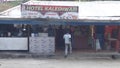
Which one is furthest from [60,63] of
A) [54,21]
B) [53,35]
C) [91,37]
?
[91,37]

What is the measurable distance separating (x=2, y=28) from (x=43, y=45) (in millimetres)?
3325

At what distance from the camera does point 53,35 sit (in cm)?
2892

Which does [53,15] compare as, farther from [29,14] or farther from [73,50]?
[73,50]

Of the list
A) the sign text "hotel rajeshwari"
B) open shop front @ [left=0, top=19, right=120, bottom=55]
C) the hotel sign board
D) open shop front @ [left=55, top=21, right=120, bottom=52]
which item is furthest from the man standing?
open shop front @ [left=55, top=21, right=120, bottom=52]

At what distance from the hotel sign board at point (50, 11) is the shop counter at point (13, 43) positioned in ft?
6.22

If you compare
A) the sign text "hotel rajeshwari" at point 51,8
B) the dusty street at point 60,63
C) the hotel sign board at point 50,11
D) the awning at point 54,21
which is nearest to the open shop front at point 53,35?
the awning at point 54,21

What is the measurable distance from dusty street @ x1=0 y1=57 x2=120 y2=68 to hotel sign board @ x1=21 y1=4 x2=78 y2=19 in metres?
2.79

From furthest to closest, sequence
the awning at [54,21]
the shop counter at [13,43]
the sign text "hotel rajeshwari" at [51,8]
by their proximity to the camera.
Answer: the shop counter at [13,43] < the awning at [54,21] < the sign text "hotel rajeshwari" at [51,8]

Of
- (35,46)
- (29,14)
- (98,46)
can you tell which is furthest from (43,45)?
(98,46)

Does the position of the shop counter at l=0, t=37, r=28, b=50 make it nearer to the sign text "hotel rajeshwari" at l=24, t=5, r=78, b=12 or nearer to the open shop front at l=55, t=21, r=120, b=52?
the sign text "hotel rajeshwari" at l=24, t=5, r=78, b=12

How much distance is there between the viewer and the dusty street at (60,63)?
76.7ft

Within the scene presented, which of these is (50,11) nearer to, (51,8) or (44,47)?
(51,8)

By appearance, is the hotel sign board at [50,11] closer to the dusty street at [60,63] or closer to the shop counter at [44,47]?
the shop counter at [44,47]

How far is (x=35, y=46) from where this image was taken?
2717 centimetres
